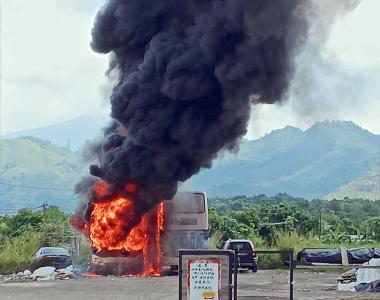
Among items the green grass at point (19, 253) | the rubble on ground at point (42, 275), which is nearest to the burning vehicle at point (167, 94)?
the rubble on ground at point (42, 275)

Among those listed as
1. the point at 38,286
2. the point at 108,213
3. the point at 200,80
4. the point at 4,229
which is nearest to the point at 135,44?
the point at 200,80

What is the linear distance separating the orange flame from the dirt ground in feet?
5.83

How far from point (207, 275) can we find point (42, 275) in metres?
19.3

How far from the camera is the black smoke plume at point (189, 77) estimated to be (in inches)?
1078

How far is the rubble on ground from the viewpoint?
98.4 ft

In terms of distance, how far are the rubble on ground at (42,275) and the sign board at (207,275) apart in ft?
59.8

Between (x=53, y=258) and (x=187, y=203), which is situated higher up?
(x=187, y=203)

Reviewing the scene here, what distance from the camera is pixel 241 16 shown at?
27.3m

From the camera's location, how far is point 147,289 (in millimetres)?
24516

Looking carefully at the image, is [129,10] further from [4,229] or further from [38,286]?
[4,229]

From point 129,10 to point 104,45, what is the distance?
92.2 inches

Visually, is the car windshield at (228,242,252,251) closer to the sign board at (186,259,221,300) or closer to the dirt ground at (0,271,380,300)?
the dirt ground at (0,271,380,300)

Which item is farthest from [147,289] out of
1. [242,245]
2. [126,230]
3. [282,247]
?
[282,247]

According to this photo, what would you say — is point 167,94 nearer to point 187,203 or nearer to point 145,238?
point 145,238
